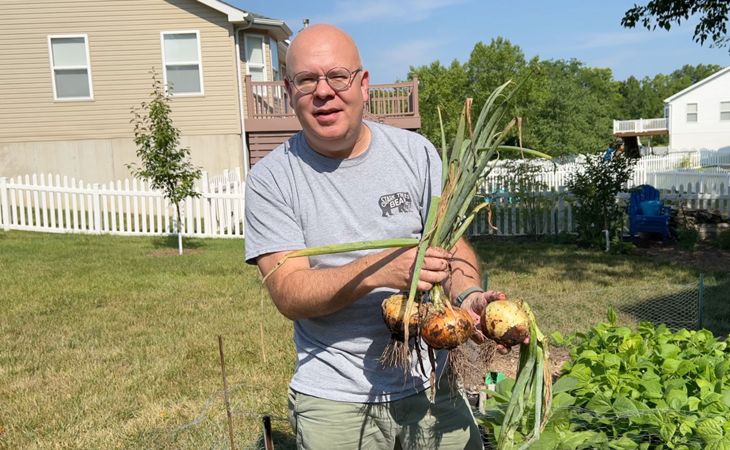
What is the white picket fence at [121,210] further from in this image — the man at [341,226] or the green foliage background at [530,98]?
the green foliage background at [530,98]

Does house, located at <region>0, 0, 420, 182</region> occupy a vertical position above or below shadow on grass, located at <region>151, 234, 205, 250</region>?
above

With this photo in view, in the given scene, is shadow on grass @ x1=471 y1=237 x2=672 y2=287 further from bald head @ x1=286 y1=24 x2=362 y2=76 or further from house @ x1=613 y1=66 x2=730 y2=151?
Answer: house @ x1=613 y1=66 x2=730 y2=151

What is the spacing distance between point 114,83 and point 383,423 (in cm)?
1627

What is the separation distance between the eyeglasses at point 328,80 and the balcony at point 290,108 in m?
13.0

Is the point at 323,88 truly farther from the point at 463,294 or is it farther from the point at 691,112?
the point at 691,112

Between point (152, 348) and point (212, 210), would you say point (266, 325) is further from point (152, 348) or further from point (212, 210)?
point (212, 210)

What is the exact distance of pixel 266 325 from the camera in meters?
6.29

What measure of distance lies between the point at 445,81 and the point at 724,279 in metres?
41.0

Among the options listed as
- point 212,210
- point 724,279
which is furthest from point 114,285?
point 724,279

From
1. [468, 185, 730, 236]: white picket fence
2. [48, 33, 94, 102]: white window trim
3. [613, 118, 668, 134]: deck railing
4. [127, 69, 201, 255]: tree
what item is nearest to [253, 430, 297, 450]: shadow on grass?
[127, 69, 201, 255]: tree

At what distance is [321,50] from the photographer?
1.86m

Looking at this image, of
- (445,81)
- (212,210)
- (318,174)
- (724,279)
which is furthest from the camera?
(445,81)

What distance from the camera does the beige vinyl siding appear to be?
1611cm

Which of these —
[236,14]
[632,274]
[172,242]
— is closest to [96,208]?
[172,242]
